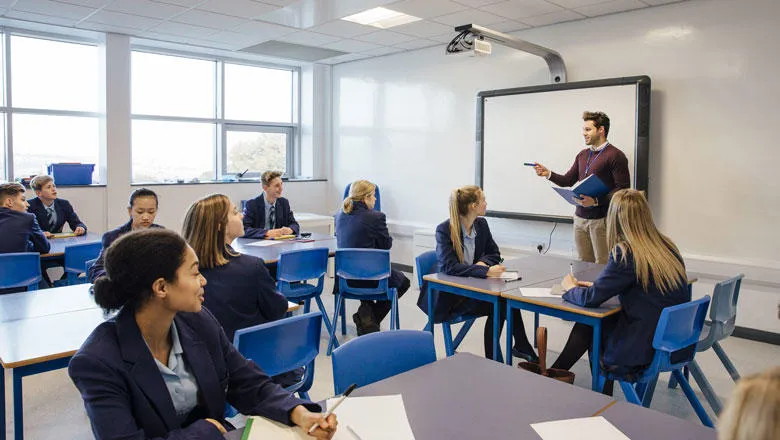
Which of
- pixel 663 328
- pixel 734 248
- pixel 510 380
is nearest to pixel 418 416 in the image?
pixel 510 380

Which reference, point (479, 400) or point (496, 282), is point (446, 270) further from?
point (479, 400)

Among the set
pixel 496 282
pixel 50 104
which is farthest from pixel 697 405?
pixel 50 104

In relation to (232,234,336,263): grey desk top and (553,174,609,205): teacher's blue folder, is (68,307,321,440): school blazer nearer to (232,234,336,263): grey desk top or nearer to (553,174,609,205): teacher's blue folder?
(232,234,336,263): grey desk top

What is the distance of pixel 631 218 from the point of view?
294cm

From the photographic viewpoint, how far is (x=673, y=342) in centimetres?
284

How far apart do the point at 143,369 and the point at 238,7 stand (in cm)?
467

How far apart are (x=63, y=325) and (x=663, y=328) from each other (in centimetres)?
270

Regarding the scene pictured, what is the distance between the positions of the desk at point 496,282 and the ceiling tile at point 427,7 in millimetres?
2513

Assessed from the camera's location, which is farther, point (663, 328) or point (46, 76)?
point (46, 76)

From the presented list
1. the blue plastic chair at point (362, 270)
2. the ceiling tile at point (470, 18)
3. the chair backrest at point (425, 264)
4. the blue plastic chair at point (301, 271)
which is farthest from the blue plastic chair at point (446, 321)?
the ceiling tile at point (470, 18)

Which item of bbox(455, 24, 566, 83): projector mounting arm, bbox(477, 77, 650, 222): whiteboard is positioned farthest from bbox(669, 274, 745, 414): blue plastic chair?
bbox(455, 24, 566, 83): projector mounting arm

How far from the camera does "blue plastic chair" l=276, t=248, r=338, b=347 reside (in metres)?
4.16

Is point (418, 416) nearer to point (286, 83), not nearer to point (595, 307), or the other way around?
point (595, 307)

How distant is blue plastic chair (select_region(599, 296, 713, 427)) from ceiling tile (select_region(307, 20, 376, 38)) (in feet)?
14.8
